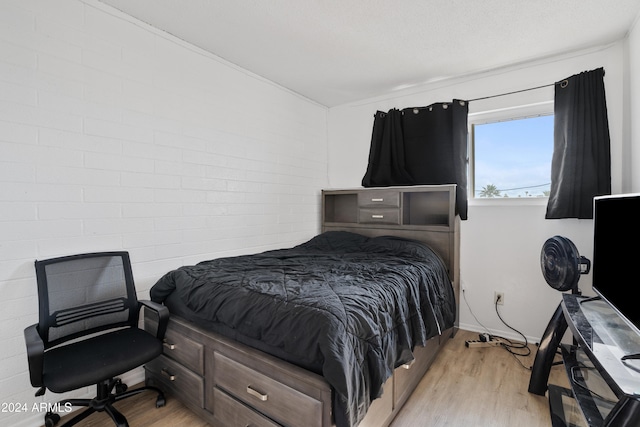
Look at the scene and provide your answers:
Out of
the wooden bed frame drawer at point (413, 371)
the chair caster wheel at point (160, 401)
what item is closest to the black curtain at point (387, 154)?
the wooden bed frame drawer at point (413, 371)

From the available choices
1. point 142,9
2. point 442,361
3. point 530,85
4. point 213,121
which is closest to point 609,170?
point 530,85

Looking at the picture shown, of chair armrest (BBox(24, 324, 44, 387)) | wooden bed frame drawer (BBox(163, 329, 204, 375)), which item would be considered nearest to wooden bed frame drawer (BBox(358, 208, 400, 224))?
wooden bed frame drawer (BBox(163, 329, 204, 375))

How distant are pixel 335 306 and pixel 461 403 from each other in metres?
1.29

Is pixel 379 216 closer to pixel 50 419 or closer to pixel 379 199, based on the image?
pixel 379 199

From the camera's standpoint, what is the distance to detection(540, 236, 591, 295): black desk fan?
76.9 inches

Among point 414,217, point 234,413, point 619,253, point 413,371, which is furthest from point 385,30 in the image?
point 234,413

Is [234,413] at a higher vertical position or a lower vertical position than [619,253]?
lower

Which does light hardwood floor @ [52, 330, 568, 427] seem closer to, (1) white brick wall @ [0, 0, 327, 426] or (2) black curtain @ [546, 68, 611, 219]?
(1) white brick wall @ [0, 0, 327, 426]

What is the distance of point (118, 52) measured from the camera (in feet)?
6.73

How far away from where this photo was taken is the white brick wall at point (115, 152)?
1.67 m

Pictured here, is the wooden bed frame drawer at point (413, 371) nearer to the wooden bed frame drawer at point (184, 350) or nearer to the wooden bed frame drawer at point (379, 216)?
the wooden bed frame drawer at point (184, 350)

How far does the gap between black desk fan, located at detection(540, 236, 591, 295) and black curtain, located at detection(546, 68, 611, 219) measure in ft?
2.04

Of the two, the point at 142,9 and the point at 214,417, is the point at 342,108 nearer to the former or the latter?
the point at 142,9

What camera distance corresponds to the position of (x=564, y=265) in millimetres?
1970
